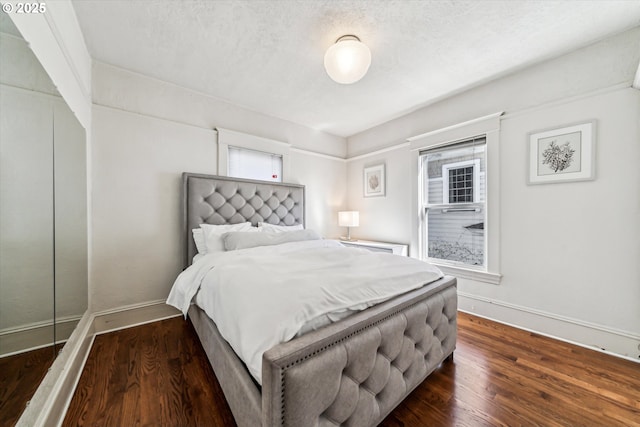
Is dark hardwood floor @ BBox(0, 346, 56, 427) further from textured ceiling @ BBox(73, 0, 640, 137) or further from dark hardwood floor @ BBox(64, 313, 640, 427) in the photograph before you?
textured ceiling @ BBox(73, 0, 640, 137)

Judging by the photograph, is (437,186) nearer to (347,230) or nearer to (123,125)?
(347,230)

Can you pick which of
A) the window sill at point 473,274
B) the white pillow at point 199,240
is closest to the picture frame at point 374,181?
the window sill at point 473,274

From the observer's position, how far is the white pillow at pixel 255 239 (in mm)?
2408

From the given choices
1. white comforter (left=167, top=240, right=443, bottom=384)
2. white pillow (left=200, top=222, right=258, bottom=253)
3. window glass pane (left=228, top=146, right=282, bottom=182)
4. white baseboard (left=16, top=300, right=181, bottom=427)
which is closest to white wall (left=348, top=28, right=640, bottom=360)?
white comforter (left=167, top=240, right=443, bottom=384)

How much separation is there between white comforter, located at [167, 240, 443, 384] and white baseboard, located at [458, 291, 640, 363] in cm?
140

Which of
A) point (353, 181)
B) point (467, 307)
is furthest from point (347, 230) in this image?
point (467, 307)

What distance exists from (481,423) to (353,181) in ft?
11.8

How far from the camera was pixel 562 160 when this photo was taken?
7.26 feet

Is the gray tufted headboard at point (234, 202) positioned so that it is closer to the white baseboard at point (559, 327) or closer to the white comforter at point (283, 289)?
the white comforter at point (283, 289)

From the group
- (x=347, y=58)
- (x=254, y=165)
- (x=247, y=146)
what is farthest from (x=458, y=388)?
(x=247, y=146)

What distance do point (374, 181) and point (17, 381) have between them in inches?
156

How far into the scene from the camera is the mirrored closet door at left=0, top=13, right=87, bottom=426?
0.93 metres

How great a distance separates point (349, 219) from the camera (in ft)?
13.5

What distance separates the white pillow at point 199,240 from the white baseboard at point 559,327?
3.12 meters
